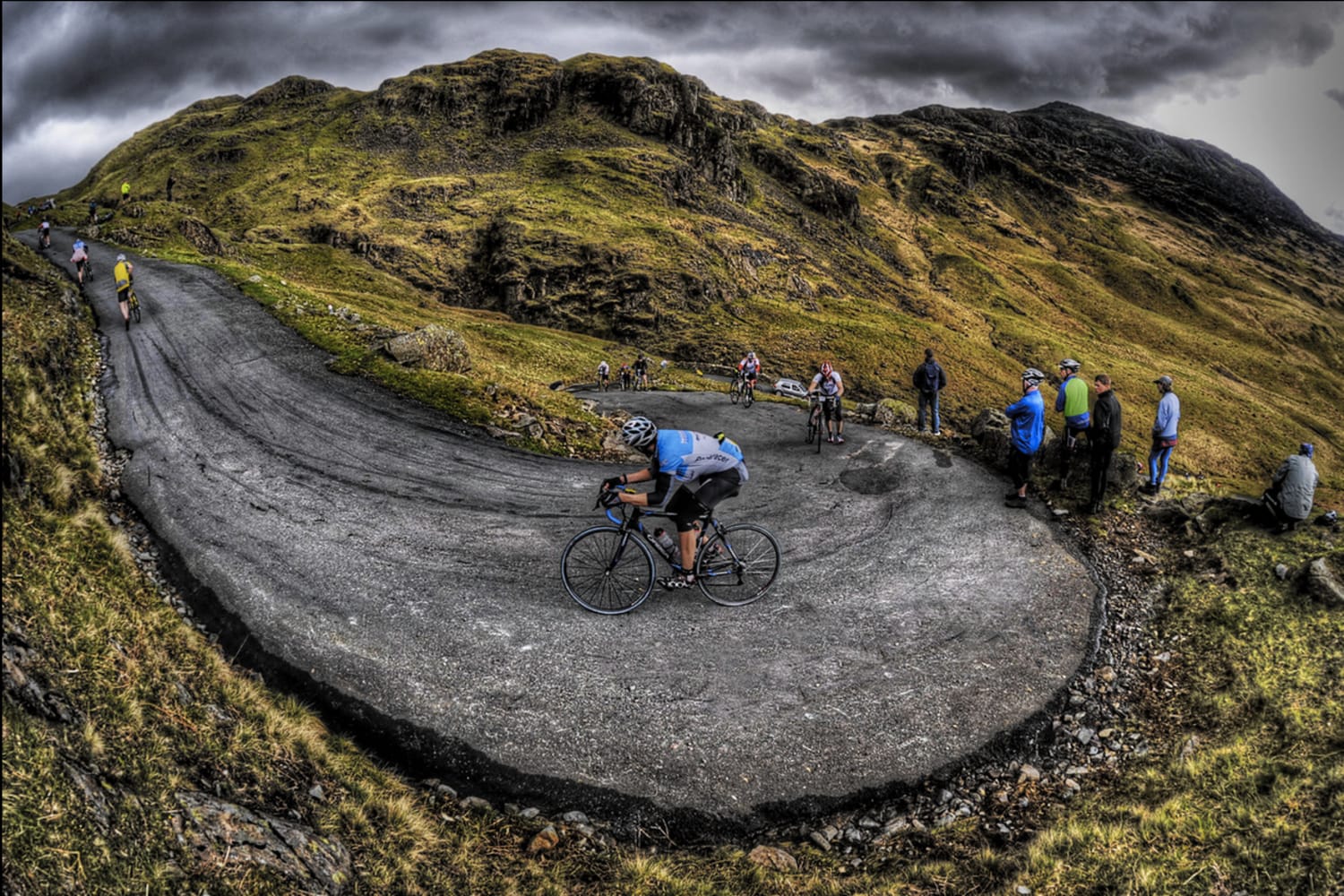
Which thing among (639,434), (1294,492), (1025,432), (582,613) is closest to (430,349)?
(582,613)

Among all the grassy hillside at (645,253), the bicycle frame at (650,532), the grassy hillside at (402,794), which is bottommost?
the grassy hillside at (402,794)

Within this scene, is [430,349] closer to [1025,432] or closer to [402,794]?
[402,794]

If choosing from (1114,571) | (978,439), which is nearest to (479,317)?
(978,439)

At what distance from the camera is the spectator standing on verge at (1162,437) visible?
48.0 ft

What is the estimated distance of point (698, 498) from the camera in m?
10.1

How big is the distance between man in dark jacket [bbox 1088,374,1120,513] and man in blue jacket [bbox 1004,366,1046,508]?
103cm

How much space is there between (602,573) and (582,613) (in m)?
0.73

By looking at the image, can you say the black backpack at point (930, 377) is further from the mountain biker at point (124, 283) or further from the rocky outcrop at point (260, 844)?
the mountain biker at point (124, 283)

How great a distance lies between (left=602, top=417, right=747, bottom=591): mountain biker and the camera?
31.3ft

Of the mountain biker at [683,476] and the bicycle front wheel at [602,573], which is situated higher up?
the mountain biker at [683,476]

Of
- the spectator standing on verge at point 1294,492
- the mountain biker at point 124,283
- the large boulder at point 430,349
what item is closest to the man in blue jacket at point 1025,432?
the spectator standing on verge at point 1294,492

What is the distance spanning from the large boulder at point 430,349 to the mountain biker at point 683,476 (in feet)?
43.2

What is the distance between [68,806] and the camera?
432 cm

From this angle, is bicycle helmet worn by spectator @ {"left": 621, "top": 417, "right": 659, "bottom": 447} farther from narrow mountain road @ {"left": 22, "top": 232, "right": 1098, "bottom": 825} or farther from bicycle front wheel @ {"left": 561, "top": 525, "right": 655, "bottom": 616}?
narrow mountain road @ {"left": 22, "top": 232, "right": 1098, "bottom": 825}
